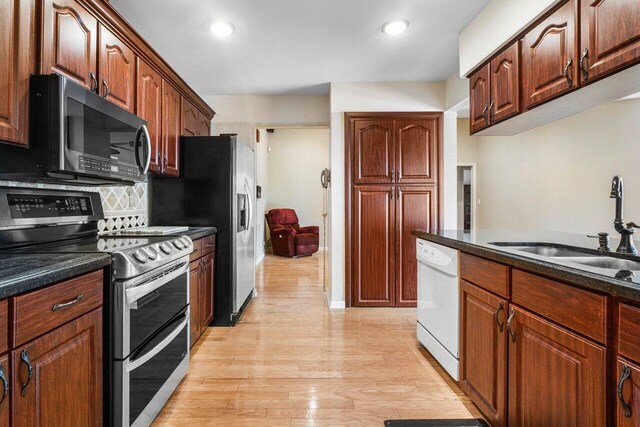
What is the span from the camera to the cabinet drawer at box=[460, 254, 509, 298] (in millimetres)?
1508

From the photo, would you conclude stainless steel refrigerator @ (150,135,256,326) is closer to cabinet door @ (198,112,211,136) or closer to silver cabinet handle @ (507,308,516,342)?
cabinet door @ (198,112,211,136)

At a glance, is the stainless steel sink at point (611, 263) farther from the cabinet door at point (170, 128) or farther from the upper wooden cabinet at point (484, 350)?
the cabinet door at point (170, 128)

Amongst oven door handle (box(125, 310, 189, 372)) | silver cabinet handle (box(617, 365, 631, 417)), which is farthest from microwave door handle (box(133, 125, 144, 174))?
silver cabinet handle (box(617, 365, 631, 417))

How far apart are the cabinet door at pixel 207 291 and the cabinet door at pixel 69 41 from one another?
1.52m

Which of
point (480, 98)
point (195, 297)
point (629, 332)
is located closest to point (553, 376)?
point (629, 332)

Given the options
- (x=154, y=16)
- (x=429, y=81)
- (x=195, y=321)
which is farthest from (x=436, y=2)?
(x=195, y=321)

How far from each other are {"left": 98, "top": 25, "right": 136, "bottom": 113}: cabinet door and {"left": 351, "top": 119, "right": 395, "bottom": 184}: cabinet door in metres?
2.15

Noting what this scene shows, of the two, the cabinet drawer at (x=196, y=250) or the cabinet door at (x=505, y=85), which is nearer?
the cabinet door at (x=505, y=85)

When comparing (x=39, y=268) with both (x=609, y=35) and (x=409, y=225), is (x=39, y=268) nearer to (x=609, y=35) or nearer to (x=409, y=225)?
(x=609, y=35)

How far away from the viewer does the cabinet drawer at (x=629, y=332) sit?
91 centimetres

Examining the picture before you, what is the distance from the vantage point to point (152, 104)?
8.18ft

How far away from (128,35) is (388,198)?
2.65 m

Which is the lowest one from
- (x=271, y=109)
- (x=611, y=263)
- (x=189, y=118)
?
(x=611, y=263)

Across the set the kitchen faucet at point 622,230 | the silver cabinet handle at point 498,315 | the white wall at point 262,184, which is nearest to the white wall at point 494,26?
the kitchen faucet at point 622,230
